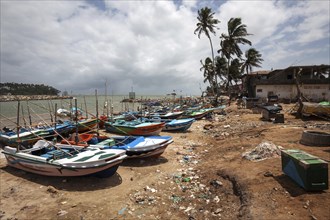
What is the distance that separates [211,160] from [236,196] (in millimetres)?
3563

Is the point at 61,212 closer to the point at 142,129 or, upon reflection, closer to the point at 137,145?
the point at 137,145

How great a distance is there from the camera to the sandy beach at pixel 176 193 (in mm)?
4996

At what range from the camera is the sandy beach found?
5.00m

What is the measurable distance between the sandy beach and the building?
83.9 ft

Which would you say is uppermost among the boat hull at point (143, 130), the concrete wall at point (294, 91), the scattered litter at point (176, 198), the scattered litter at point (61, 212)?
the concrete wall at point (294, 91)

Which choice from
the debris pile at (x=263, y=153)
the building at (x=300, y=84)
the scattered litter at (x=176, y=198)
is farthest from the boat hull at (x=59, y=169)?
the building at (x=300, y=84)

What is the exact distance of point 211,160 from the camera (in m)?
9.47

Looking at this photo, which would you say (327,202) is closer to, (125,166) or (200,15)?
(125,166)

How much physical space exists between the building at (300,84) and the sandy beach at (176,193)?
25.6 meters

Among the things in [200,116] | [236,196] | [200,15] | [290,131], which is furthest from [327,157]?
[200,15]

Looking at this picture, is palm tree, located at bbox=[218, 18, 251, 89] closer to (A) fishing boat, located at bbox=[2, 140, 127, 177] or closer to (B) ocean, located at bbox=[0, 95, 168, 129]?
(B) ocean, located at bbox=[0, 95, 168, 129]

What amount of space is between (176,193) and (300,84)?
29801mm

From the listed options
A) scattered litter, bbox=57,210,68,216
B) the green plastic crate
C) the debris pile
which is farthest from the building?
scattered litter, bbox=57,210,68,216

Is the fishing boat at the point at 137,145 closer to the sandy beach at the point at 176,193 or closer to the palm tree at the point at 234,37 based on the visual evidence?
the sandy beach at the point at 176,193
